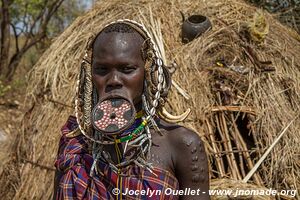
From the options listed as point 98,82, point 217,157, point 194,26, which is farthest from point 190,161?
point 194,26

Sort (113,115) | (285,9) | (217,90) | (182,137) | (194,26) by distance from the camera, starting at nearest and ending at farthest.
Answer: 1. (113,115)
2. (182,137)
3. (217,90)
4. (194,26)
5. (285,9)

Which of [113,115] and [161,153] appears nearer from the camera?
[113,115]

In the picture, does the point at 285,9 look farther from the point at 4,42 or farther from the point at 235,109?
the point at 4,42

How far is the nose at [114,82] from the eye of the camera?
1580 millimetres

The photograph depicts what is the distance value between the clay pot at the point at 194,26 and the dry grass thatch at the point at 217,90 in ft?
0.20

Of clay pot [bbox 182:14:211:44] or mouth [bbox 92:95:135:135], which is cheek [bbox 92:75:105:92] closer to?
mouth [bbox 92:95:135:135]

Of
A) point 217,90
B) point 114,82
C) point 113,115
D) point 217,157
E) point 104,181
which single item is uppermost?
point 217,90

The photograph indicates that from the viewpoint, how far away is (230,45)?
13.4ft

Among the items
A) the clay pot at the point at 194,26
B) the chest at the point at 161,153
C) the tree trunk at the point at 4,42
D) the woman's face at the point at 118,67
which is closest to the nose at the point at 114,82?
the woman's face at the point at 118,67

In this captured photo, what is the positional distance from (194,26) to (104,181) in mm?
2619

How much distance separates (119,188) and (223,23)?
2.98 meters

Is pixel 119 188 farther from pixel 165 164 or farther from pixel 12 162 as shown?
pixel 12 162

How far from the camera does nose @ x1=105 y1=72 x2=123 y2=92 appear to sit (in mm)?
1580

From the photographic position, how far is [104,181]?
167 cm
